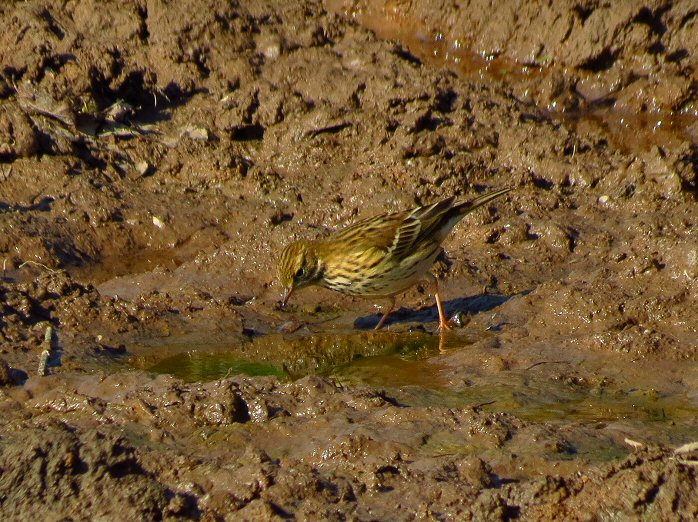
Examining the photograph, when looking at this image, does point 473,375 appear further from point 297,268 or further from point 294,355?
point 297,268

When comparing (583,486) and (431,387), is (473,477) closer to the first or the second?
(583,486)

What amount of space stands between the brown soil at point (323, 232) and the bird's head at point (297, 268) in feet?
1.03

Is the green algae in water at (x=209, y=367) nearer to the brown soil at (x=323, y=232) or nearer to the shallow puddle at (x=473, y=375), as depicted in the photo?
the shallow puddle at (x=473, y=375)

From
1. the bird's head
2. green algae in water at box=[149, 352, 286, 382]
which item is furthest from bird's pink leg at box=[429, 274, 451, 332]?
green algae in water at box=[149, 352, 286, 382]

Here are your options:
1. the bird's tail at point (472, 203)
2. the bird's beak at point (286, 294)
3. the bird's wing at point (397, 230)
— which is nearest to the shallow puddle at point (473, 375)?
the bird's beak at point (286, 294)

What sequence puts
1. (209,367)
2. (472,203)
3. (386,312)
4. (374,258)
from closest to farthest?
(209,367) → (374,258) → (386,312) → (472,203)

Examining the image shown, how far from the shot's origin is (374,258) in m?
8.98

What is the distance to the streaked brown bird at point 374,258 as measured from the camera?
897 centimetres

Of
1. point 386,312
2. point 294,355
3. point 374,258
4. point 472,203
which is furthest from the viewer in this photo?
point 472,203

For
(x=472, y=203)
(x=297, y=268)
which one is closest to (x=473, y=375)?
(x=297, y=268)

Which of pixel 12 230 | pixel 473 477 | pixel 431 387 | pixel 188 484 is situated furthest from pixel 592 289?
pixel 12 230

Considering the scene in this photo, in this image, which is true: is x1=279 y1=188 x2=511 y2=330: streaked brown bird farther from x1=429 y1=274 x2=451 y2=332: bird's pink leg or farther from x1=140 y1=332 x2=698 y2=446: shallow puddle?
x1=140 y1=332 x2=698 y2=446: shallow puddle

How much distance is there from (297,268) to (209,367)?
1113 millimetres

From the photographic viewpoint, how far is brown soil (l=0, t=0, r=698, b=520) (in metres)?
5.34
